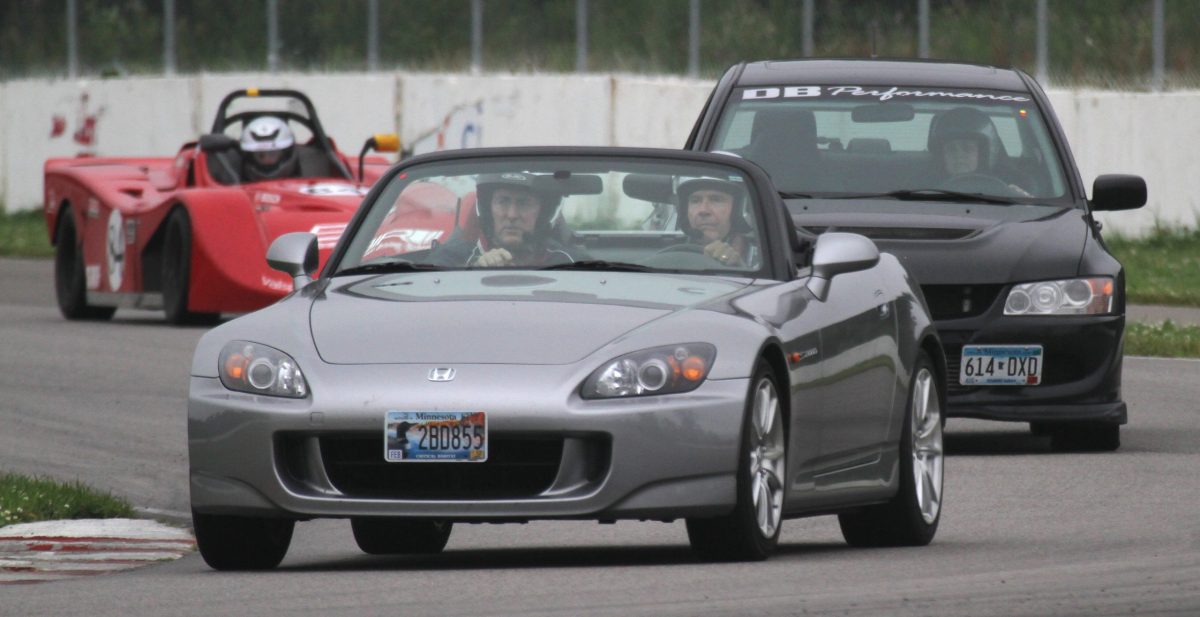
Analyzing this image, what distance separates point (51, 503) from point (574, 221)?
227 cm

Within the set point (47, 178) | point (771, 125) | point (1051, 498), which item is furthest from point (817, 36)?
point (1051, 498)

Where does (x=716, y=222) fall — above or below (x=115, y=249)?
above

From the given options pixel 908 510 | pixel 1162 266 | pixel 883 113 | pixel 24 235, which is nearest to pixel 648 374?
pixel 908 510

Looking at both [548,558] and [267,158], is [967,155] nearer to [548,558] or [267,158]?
[548,558]

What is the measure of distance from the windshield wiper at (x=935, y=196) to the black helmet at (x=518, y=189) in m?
3.84

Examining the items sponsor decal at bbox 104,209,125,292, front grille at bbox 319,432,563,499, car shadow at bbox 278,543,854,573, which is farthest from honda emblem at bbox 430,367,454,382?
sponsor decal at bbox 104,209,125,292

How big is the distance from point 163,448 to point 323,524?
2.56m

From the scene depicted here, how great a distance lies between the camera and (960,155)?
12586mm

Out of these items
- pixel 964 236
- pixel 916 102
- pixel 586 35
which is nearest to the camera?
pixel 964 236

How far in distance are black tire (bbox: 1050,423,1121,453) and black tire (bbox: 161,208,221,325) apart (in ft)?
28.2

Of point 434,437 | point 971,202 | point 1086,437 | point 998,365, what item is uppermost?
point 971,202

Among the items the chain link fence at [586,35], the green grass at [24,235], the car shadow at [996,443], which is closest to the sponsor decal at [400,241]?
the car shadow at [996,443]

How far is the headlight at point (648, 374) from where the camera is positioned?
292 inches

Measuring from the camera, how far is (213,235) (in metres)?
19.0
